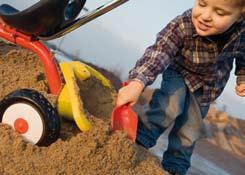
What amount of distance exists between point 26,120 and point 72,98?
187 mm

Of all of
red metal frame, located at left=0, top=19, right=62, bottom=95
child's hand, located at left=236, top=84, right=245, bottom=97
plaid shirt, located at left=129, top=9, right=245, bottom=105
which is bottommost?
child's hand, located at left=236, top=84, right=245, bottom=97

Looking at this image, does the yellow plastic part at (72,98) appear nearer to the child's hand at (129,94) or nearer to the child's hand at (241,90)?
the child's hand at (129,94)

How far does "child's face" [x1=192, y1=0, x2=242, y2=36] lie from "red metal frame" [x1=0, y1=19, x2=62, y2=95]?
63 cm

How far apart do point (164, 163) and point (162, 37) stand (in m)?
0.66

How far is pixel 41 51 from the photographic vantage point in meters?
2.09

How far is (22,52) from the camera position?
8.59 ft

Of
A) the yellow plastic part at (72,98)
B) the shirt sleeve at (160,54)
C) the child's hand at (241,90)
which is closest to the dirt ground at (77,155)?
the yellow plastic part at (72,98)

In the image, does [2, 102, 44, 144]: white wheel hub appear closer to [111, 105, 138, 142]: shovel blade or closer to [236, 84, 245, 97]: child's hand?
[111, 105, 138, 142]: shovel blade

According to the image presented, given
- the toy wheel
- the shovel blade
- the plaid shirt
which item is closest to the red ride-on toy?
the toy wheel

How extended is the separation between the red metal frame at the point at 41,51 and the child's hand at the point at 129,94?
0.26m

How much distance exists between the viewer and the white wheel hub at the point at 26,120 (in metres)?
1.74

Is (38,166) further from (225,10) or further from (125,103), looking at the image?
(225,10)

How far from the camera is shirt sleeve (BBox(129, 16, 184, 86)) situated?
6.84 ft

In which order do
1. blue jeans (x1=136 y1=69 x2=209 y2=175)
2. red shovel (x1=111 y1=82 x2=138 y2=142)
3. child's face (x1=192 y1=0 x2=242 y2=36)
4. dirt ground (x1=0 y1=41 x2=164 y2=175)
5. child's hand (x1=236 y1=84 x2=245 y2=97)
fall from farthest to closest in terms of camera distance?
child's hand (x1=236 y1=84 x2=245 y2=97) < blue jeans (x1=136 y1=69 x2=209 y2=175) < child's face (x1=192 y1=0 x2=242 y2=36) < red shovel (x1=111 y1=82 x2=138 y2=142) < dirt ground (x1=0 y1=41 x2=164 y2=175)
